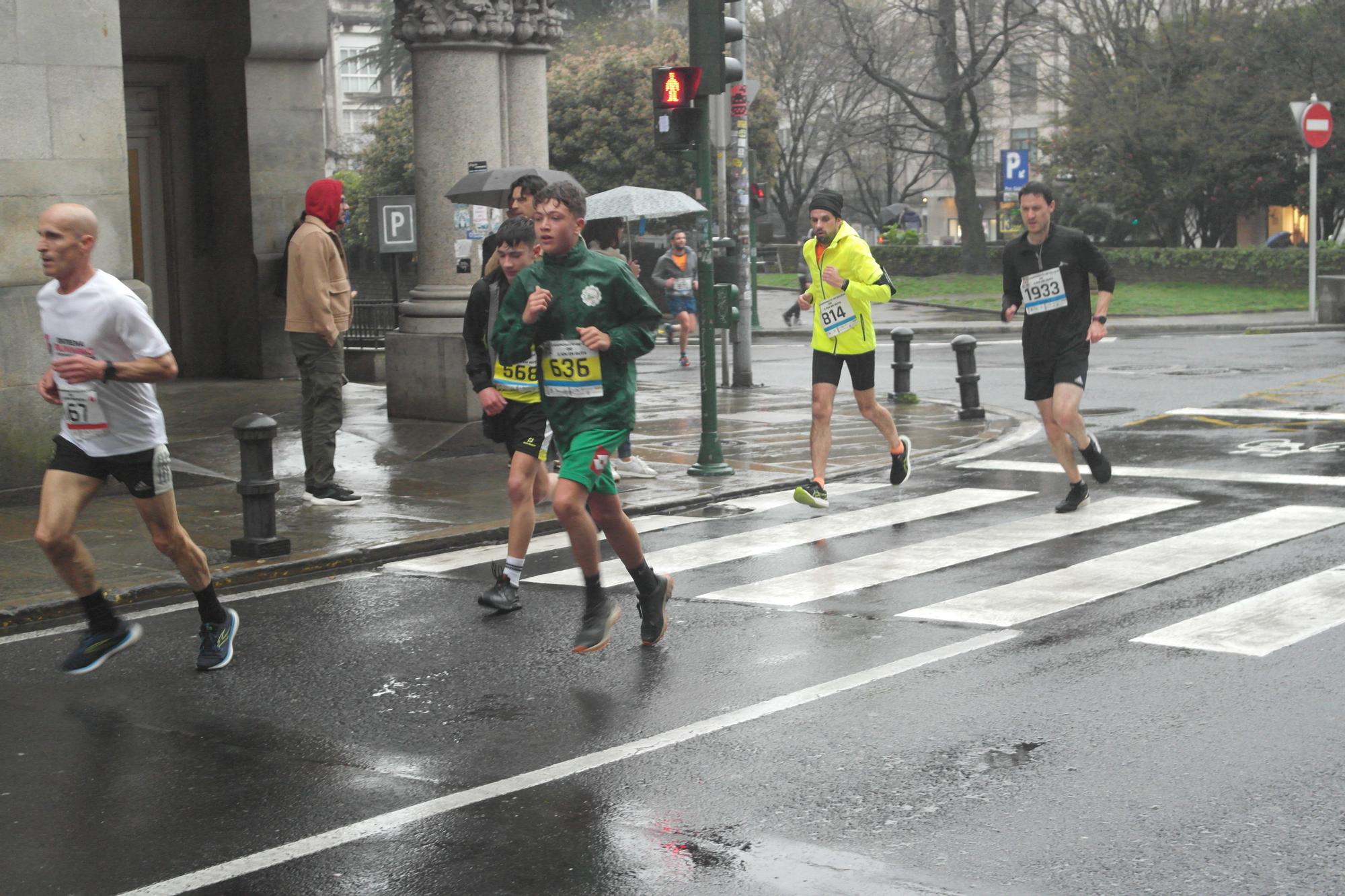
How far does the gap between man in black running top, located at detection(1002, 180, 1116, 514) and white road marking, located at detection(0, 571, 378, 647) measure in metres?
4.21

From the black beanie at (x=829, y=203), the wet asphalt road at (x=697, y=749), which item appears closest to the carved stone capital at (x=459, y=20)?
the black beanie at (x=829, y=203)

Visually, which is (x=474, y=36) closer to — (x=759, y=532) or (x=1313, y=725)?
(x=759, y=532)

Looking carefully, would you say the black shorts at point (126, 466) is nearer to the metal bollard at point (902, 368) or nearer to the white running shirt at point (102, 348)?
the white running shirt at point (102, 348)

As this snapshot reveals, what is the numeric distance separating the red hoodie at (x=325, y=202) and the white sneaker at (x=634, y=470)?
2.61 m

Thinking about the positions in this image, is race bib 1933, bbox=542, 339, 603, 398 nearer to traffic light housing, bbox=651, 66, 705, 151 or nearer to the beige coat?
the beige coat

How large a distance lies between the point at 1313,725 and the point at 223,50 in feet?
49.5

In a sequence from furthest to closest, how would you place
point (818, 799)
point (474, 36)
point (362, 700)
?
point (474, 36) < point (362, 700) < point (818, 799)

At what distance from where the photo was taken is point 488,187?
1330cm

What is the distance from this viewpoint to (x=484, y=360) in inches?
329

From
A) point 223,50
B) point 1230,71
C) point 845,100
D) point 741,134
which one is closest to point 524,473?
point 223,50

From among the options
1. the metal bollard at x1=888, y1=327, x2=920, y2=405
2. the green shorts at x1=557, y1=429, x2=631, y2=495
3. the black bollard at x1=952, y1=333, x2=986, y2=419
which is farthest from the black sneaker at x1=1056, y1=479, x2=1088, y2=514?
the metal bollard at x1=888, y1=327, x2=920, y2=405

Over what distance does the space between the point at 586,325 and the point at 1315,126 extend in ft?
84.4

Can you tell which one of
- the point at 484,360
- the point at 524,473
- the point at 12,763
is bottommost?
the point at 12,763

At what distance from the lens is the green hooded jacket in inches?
279
